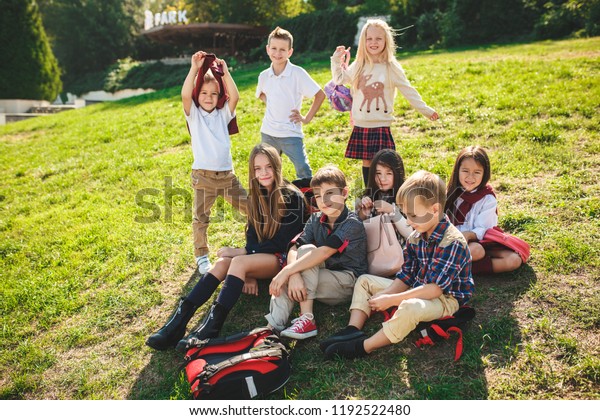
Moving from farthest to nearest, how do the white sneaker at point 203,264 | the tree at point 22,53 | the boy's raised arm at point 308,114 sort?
the tree at point 22,53, the boy's raised arm at point 308,114, the white sneaker at point 203,264

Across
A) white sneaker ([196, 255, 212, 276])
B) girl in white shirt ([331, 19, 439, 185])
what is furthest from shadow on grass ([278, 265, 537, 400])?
girl in white shirt ([331, 19, 439, 185])

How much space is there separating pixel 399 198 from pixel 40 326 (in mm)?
3227

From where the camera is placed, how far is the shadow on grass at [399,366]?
2.65 metres

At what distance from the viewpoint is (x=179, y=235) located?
506 centimetres

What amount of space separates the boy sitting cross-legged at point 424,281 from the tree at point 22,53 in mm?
24085

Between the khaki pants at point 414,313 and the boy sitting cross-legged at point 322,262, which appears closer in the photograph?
the khaki pants at point 414,313

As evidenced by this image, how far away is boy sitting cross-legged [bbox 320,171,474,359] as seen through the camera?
110 inches

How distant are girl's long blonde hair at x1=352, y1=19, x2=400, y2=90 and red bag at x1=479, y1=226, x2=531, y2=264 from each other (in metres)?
1.90

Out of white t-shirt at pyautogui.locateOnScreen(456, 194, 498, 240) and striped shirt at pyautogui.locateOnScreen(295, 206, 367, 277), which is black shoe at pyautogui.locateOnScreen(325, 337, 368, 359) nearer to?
striped shirt at pyautogui.locateOnScreen(295, 206, 367, 277)

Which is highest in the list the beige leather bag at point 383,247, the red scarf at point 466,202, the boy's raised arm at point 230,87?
the boy's raised arm at point 230,87

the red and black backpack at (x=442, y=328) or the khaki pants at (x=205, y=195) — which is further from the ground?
the khaki pants at (x=205, y=195)

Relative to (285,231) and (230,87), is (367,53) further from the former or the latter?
(285,231)

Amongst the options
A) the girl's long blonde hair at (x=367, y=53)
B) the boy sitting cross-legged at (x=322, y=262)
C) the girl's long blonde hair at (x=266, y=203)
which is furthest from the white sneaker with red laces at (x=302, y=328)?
the girl's long blonde hair at (x=367, y=53)

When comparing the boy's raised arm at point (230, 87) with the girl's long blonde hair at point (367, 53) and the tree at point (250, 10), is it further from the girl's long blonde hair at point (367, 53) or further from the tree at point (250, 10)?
the tree at point (250, 10)
